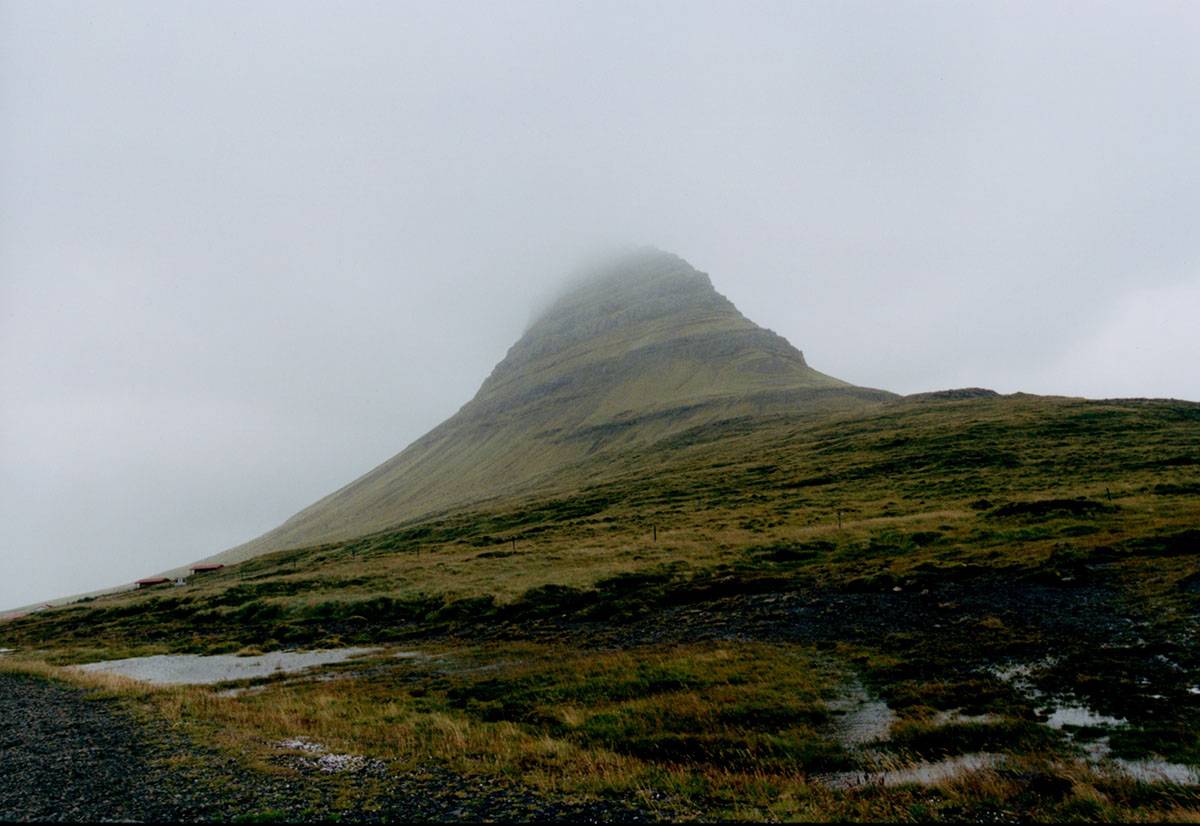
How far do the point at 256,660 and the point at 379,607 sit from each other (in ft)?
39.9

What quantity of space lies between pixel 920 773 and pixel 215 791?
1575 cm

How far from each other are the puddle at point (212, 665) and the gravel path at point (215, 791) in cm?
1342

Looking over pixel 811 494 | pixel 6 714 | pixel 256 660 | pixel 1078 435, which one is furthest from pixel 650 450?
pixel 6 714

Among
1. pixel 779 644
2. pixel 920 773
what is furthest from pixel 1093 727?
pixel 779 644

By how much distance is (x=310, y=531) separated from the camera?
654 feet

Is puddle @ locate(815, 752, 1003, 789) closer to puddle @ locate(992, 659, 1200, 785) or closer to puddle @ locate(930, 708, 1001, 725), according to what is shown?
puddle @ locate(930, 708, 1001, 725)

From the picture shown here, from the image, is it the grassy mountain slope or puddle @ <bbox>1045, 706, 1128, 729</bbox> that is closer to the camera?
the grassy mountain slope

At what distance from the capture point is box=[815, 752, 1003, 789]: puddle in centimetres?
1227

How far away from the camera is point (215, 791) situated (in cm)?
1314

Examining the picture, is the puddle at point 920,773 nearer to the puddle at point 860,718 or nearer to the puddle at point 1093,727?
the puddle at point 860,718

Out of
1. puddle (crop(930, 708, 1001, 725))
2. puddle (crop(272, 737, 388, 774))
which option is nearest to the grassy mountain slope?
puddle (crop(930, 708, 1001, 725))

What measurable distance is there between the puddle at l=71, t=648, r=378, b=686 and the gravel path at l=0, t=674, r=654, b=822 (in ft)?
44.0

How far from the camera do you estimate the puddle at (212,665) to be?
3106 centimetres

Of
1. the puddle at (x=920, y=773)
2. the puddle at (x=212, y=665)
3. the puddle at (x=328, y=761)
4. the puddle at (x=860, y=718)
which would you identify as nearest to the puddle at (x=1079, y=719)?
the puddle at (x=920, y=773)
